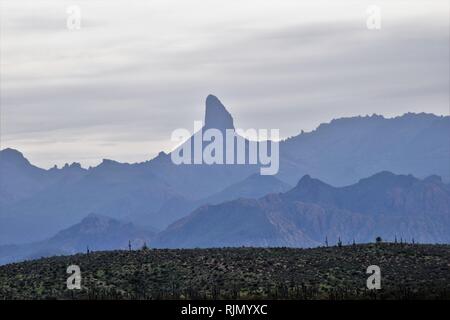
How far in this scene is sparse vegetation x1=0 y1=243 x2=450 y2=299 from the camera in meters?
93.2

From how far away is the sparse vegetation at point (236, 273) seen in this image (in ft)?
306

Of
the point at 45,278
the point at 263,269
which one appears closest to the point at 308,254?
the point at 263,269

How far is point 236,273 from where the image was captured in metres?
103
